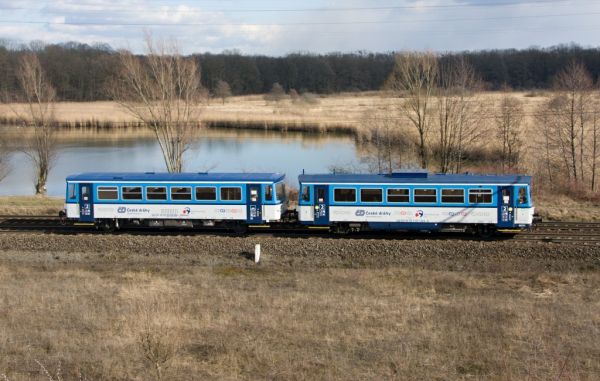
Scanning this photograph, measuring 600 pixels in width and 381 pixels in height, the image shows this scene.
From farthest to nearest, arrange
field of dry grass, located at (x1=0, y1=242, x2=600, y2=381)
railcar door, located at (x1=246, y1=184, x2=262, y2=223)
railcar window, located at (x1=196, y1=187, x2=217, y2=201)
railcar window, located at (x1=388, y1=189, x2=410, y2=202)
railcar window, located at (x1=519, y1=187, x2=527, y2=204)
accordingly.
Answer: railcar window, located at (x1=196, y1=187, x2=217, y2=201) → railcar door, located at (x1=246, y1=184, x2=262, y2=223) → railcar window, located at (x1=388, y1=189, x2=410, y2=202) → railcar window, located at (x1=519, y1=187, x2=527, y2=204) → field of dry grass, located at (x1=0, y1=242, x2=600, y2=381)

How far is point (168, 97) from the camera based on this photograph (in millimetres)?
39219

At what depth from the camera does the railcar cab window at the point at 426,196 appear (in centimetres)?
2436

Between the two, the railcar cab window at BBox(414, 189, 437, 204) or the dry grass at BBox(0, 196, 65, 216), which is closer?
the railcar cab window at BBox(414, 189, 437, 204)

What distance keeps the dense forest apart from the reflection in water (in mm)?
Answer: 40162

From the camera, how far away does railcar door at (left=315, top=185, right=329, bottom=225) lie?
24.9 m

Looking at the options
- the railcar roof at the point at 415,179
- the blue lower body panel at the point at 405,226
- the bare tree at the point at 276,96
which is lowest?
the blue lower body panel at the point at 405,226

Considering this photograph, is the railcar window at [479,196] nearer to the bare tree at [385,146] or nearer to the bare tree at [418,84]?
the bare tree at [418,84]

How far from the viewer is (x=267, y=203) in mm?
25219

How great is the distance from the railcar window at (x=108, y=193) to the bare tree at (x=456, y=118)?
21998mm

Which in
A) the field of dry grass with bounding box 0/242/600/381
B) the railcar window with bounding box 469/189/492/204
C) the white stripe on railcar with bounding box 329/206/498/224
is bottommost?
the field of dry grass with bounding box 0/242/600/381

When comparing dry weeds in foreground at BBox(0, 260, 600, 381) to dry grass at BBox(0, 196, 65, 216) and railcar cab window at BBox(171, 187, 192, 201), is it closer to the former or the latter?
railcar cab window at BBox(171, 187, 192, 201)

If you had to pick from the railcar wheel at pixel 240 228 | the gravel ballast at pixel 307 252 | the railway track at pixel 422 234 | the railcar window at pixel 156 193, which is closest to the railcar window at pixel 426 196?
the gravel ballast at pixel 307 252

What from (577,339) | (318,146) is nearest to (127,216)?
(577,339)

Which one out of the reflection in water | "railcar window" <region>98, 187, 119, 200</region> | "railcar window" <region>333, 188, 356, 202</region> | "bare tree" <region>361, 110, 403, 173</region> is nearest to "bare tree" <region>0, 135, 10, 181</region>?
the reflection in water
